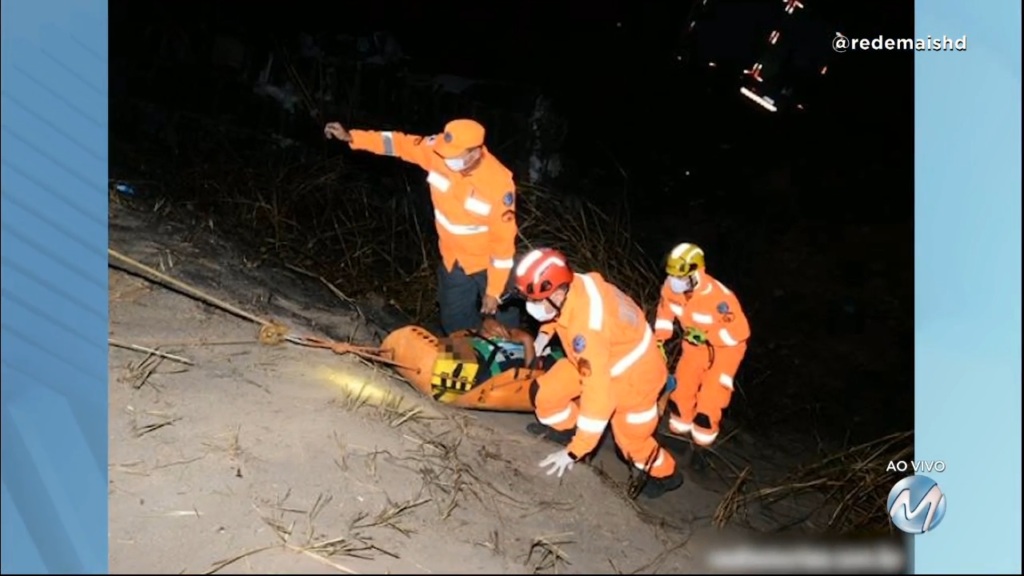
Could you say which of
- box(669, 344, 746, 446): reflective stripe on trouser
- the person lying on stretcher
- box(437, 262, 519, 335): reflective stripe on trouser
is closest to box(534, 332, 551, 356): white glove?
the person lying on stretcher

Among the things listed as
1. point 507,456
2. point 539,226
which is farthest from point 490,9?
point 507,456

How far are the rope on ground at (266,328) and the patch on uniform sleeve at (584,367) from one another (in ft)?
4.19

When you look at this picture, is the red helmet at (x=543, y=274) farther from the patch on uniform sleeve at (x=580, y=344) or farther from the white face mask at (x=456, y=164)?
the white face mask at (x=456, y=164)

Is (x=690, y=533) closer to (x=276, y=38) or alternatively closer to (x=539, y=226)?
(x=539, y=226)

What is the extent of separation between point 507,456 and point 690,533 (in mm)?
1001

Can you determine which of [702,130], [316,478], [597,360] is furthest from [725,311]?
[702,130]

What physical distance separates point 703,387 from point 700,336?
0.41 m

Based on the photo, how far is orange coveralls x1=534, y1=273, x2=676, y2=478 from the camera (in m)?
4.79

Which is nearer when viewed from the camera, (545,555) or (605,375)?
(545,555)

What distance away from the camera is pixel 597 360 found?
15.7 feet

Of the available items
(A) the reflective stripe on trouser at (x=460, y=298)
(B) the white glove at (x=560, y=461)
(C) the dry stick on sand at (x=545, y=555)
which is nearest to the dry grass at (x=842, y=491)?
(B) the white glove at (x=560, y=461)

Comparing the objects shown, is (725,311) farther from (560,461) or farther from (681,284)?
(560,461)

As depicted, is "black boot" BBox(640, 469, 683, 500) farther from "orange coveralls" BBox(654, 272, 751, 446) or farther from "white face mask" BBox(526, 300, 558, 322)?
"white face mask" BBox(526, 300, 558, 322)

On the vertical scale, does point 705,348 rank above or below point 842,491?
above
